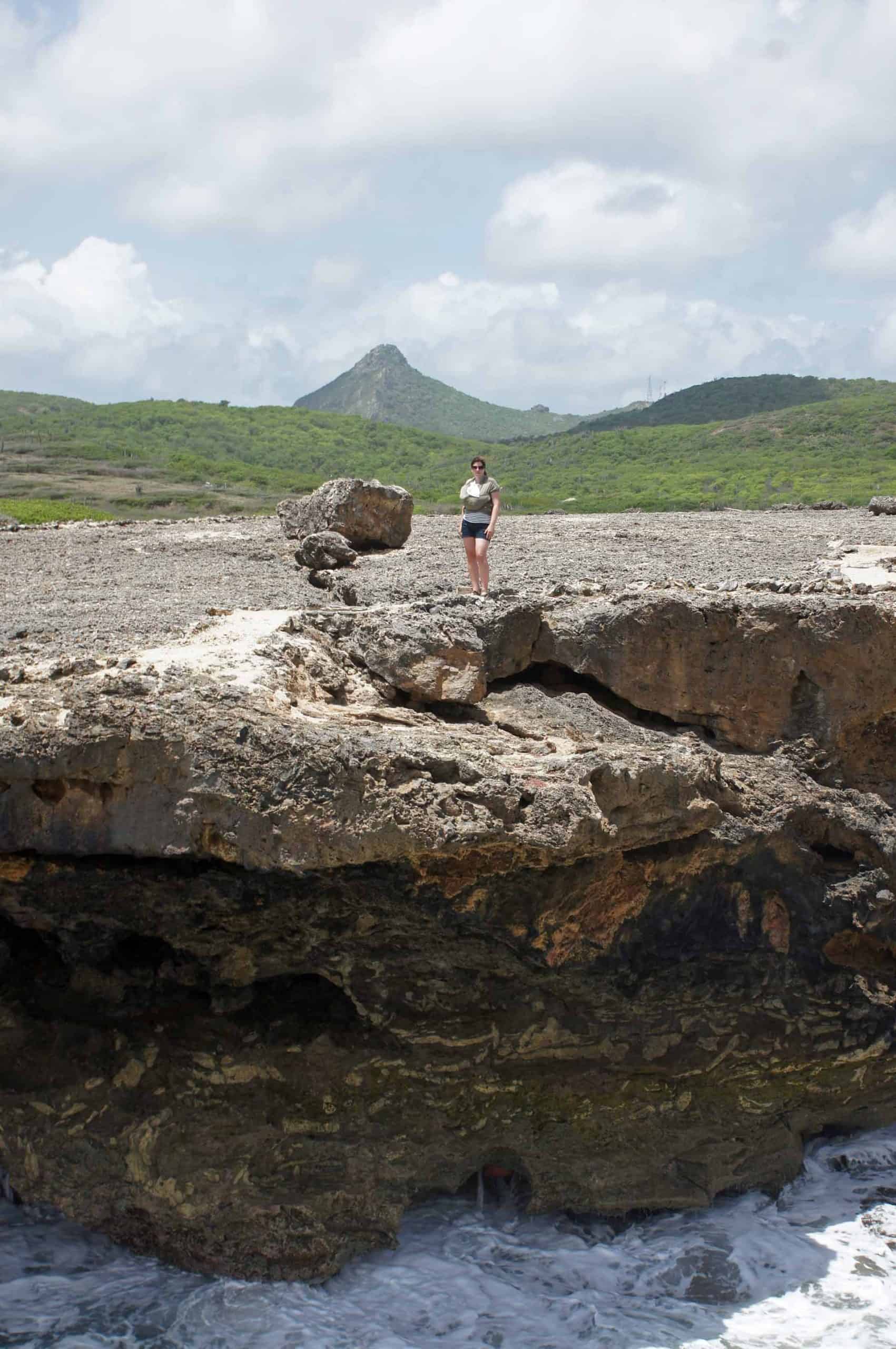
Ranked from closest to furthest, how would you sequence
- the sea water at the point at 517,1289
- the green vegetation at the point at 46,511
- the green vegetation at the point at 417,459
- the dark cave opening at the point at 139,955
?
1. the sea water at the point at 517,1289
2. the dark cave opening at the point at 139,955
3. the green vegetation at the point at 46,511
4. the green vegetation at the point at 417,459

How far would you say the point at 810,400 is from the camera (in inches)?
2488

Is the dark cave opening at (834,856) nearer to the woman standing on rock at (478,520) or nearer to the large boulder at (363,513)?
the woman standing on rock at (478,520)

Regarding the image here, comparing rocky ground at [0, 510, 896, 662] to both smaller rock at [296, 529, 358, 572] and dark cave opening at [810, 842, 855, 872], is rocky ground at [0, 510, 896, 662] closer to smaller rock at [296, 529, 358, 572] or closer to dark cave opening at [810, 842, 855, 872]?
smaller rock at [296, 529, 358, 572]

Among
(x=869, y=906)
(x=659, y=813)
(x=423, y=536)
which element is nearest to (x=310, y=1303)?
(x=659, y=813)

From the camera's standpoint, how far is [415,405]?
114 metres

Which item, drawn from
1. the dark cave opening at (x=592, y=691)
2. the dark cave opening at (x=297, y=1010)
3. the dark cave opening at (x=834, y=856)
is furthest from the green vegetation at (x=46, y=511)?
the dark cave opening at (x=834, y=856)

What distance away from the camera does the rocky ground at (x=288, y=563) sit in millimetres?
8984

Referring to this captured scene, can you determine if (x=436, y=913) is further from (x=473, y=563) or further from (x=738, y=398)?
(x=738, y=398)

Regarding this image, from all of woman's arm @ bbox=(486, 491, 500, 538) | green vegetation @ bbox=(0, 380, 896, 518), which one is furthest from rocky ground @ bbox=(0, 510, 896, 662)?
green vegetation @ bbox=(0, 380, 896, 518)

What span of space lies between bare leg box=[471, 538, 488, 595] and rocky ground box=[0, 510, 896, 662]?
0.37 feet

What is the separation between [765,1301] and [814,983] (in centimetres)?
195

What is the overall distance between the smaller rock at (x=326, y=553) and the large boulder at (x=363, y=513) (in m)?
0.75

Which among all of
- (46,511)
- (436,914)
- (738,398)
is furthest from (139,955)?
(738,398)

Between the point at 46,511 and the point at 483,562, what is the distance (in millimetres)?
15089
